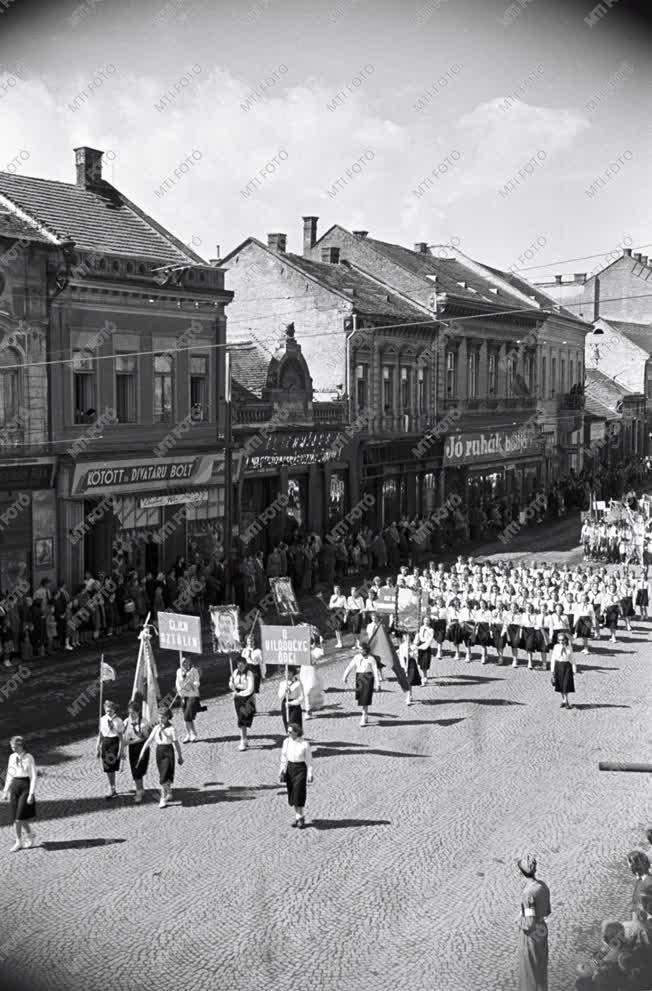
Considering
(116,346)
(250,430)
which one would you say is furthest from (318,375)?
(116,346)

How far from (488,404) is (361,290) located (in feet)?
33.4

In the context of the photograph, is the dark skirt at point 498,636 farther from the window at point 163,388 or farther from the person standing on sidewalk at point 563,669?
the window at point 163,388

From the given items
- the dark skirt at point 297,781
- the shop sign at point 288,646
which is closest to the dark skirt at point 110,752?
the dark skirt at point 297,781

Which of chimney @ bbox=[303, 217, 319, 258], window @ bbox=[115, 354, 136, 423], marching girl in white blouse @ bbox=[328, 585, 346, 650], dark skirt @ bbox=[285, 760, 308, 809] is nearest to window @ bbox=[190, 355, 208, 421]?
window @ bbox=[115, 354, 136, 423]

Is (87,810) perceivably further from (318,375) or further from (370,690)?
(318,375)

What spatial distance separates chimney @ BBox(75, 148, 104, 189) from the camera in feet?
96.2

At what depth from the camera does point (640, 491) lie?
2197 inches

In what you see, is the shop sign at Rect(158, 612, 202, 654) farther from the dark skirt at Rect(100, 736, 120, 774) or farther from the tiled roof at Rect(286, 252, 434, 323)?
the tiled roof at Rect(286, 252, 434, 323)

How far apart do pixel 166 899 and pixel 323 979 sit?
216cm

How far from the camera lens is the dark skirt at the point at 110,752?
13.5m

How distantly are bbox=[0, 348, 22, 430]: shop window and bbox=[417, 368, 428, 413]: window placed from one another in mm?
20698

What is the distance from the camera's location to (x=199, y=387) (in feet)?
96.3

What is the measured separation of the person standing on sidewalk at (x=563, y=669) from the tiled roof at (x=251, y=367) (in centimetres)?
1679

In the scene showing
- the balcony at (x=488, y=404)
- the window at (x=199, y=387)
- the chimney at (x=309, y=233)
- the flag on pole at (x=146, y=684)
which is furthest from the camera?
the chimney at (x=309, y=233)
